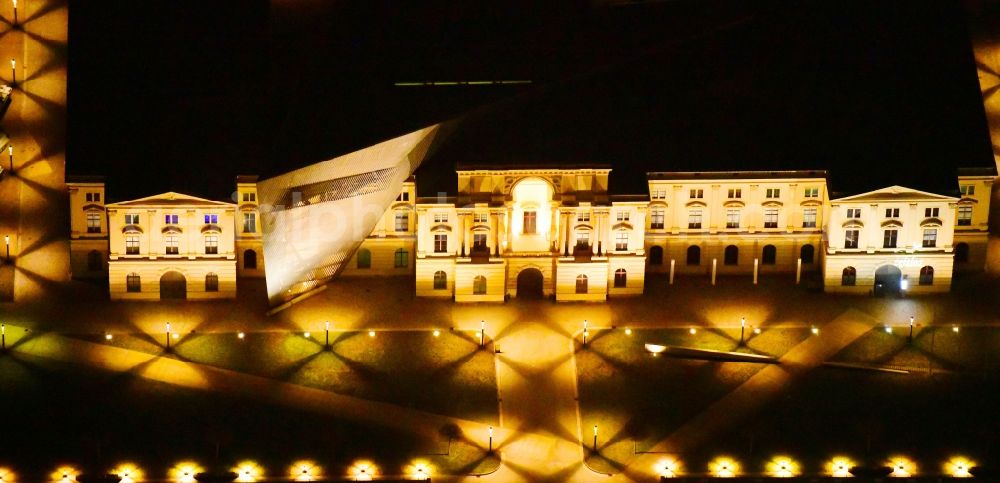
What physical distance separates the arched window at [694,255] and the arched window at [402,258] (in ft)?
53.1

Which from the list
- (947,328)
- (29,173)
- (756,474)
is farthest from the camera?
(29,173)

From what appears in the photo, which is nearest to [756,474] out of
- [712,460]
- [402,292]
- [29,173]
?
[712,460]

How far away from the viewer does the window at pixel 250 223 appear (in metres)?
130

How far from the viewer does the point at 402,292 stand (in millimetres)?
131125

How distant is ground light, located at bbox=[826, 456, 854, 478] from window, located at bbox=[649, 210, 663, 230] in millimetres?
23117

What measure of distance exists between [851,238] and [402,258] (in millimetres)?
25450

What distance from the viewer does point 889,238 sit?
13075cm

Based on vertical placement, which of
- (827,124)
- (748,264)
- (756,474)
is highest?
(827,124)

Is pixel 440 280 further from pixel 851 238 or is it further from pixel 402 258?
pixel 851 238

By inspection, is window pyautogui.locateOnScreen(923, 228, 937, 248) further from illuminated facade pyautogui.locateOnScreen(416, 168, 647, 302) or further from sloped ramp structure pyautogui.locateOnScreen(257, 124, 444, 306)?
sloped ramp structure pyautogui.locateOnScreen(257, 124, 444, 306)

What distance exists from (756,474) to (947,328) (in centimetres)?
1962

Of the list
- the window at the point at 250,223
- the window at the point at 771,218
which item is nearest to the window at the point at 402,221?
the window at the point at 250,223

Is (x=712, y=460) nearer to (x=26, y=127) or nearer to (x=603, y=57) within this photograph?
(x=603, y=57)

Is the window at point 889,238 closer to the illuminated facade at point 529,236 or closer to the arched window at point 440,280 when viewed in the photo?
the illuminated facade at point 529,236
